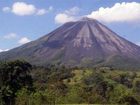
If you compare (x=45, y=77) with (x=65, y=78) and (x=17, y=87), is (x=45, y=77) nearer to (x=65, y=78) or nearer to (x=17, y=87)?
(x=65, y=78)

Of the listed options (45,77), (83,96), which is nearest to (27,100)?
(83,96)

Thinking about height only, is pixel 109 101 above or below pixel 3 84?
below

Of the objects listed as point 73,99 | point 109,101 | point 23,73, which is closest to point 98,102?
point 109,101

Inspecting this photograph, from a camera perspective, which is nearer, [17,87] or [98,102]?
[17,87]

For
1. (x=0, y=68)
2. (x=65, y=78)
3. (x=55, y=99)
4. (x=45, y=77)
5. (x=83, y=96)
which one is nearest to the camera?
(x=55, y=99)

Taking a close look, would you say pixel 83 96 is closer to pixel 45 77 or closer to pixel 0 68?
pixel 0 68

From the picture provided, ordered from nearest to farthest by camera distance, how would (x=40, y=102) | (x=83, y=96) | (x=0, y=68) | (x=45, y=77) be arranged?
(x=40, y=102)
(x=0, y=68)
(x=83, y=96)
(x=45, y=77)
